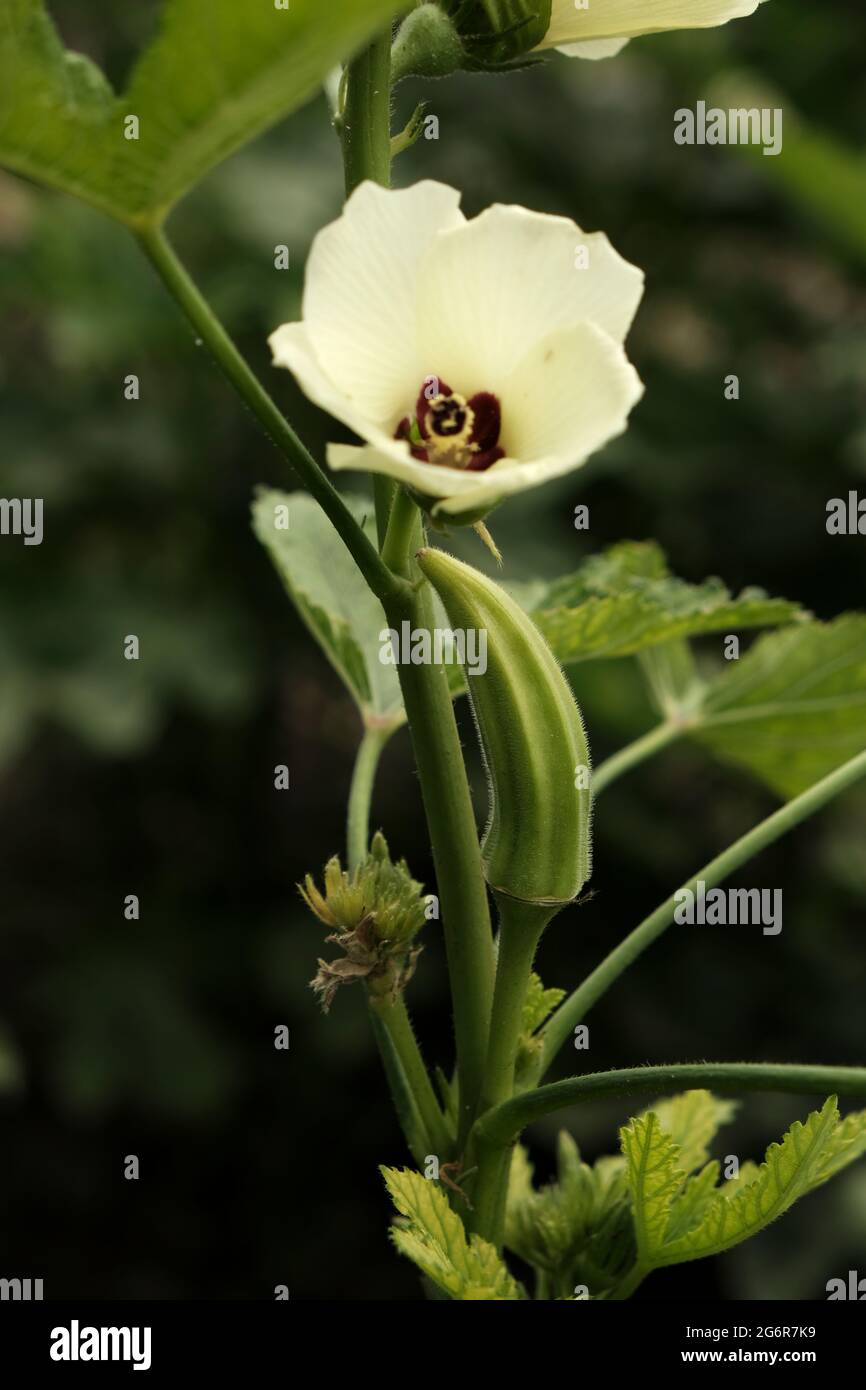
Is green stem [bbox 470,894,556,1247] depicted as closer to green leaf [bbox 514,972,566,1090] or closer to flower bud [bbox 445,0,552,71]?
green leaf [bbox 514,972,566,1090]

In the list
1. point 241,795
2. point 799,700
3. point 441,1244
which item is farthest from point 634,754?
point 241,795

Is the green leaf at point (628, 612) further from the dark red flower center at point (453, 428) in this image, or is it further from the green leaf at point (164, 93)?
the green leaf at point (164, 93)

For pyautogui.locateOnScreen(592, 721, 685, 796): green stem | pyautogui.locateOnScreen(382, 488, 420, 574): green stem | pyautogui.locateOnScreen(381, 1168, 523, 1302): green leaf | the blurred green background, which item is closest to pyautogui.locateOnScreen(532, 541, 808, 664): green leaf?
pyautogui.locateOnScreen(592, 721, 685, 796): green stem

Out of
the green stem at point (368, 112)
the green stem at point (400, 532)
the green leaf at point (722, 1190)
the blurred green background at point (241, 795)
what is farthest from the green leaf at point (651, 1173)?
the blurred green background at point (241, 795)

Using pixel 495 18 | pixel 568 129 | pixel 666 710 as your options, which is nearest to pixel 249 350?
pixel 568 129

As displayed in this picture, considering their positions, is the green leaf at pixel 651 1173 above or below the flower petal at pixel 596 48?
below
